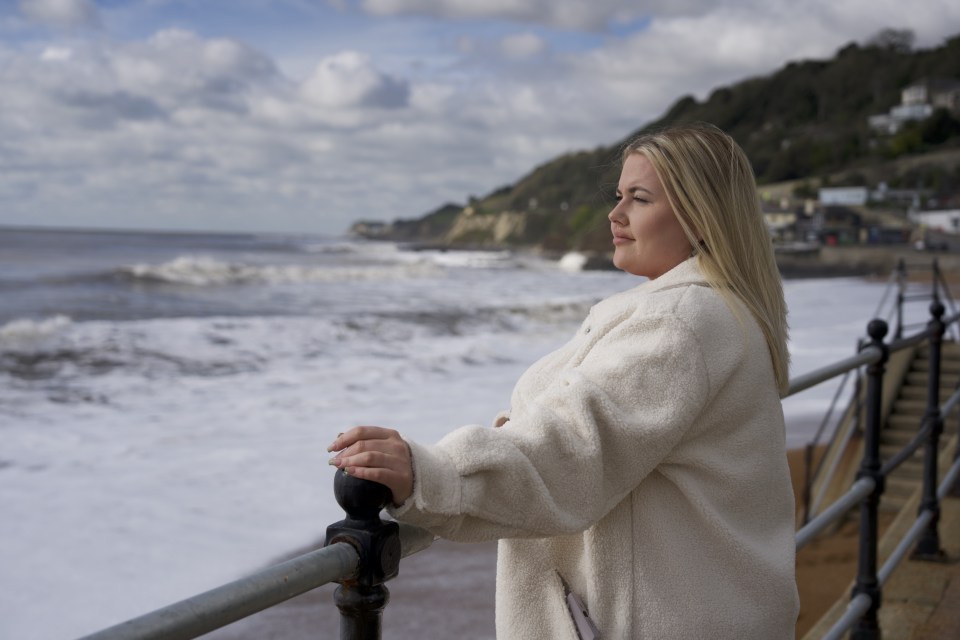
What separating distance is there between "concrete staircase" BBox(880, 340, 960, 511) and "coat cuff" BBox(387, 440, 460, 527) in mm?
7404

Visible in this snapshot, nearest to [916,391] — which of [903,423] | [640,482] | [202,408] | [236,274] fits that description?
[903,423]

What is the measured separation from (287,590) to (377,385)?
11.9 metres

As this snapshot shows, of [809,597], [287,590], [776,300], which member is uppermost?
[776,300]

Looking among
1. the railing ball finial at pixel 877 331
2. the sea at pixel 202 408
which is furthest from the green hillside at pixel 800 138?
the railing ball finial at pixel 877 331

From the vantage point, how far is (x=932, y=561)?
3.83 metres

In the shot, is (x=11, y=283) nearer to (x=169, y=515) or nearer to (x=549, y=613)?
(x=169, y=515)

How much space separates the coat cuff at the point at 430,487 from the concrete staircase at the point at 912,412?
24.3ft

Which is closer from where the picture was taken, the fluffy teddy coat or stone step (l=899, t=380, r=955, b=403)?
the fluffy teddy coat

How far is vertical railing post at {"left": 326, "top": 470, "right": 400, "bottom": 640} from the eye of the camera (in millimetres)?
1066

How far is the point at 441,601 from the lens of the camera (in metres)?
5.48

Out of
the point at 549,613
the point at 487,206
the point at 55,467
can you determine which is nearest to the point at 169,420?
the point at 55,467

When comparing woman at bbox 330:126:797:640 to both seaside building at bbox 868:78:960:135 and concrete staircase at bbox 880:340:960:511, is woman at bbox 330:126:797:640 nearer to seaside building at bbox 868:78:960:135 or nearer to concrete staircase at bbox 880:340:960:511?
concrete staircase at bbox 880:340:960:511

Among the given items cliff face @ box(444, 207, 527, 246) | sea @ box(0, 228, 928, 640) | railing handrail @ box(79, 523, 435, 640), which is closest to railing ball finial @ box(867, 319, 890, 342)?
railing handrail @ box(79, 523, 435, 640)

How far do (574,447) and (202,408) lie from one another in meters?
10.6
